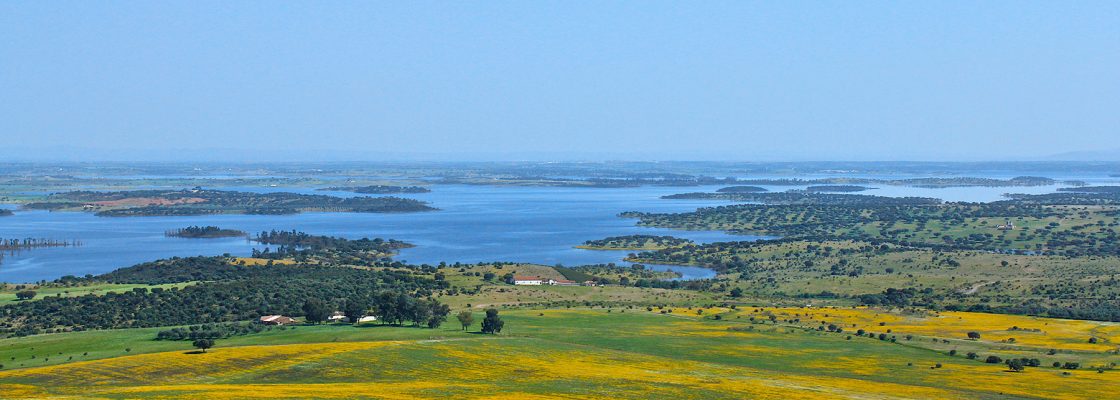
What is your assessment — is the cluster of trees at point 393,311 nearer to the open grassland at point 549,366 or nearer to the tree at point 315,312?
the tree at point 315,312

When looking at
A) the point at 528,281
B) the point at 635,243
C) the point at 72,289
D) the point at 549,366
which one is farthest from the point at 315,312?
the point at 635,243

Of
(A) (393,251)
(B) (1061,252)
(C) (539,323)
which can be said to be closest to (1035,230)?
(B) (1061,252)

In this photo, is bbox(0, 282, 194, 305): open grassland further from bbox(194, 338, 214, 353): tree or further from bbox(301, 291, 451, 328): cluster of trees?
bbox(194, 338, 214, 353): tree

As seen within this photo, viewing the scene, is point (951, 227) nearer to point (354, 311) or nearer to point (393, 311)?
point (393, 311)

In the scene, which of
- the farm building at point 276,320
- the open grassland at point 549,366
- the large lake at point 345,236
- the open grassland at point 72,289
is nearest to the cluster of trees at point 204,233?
the large lake at point 345,236

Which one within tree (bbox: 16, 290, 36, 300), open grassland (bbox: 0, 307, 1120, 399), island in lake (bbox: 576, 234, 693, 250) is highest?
open grassland (bbox: 0, 307, 1120, 399)

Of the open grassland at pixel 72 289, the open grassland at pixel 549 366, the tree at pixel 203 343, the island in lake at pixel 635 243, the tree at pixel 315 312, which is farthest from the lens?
the island in lake at pixel 635 243

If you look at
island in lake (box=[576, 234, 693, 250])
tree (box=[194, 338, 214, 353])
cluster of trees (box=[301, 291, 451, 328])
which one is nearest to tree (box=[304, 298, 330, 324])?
cluster of trees (box=[301, 291, 451, 328])

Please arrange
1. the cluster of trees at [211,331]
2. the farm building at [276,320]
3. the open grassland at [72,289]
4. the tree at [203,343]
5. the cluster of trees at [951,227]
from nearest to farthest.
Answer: the tree at [203,343]
the cluster of trees at [211,331]
the farm building at [276,320]
the open grassland at [72,289]
the cluster of trees at [951,227]

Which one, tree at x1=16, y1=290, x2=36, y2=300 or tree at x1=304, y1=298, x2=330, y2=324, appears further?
tree at x1=16, y1=290, x2=36, y2=300
